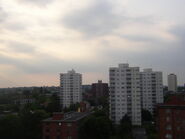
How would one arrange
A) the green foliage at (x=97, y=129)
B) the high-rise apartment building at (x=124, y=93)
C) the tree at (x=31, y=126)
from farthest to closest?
the high-rise apartment building at (x=124, y=93) < the tree at (x=31, y=126) < the green foliage at (x=97, y=129)

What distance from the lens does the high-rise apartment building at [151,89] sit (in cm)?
5666

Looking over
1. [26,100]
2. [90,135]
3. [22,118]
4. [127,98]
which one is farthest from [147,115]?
[26,100]

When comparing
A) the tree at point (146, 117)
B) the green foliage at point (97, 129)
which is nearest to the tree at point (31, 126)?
the green foliage at point (97, 129)

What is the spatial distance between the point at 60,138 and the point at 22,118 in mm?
6017

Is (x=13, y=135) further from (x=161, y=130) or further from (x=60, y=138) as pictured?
(x=161, y=130)

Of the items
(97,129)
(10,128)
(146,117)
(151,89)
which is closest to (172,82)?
(151,89)

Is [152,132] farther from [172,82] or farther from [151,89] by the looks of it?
[172,82]

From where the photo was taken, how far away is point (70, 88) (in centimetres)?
6944

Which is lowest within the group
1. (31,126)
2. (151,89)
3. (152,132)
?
(152,132)

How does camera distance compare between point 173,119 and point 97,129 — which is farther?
point 97,129

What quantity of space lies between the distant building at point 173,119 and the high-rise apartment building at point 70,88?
1661 inches

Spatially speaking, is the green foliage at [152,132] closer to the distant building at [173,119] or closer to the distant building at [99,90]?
the distant building at [173,119]

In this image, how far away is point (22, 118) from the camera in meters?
32.7

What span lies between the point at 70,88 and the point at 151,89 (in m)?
21.8
